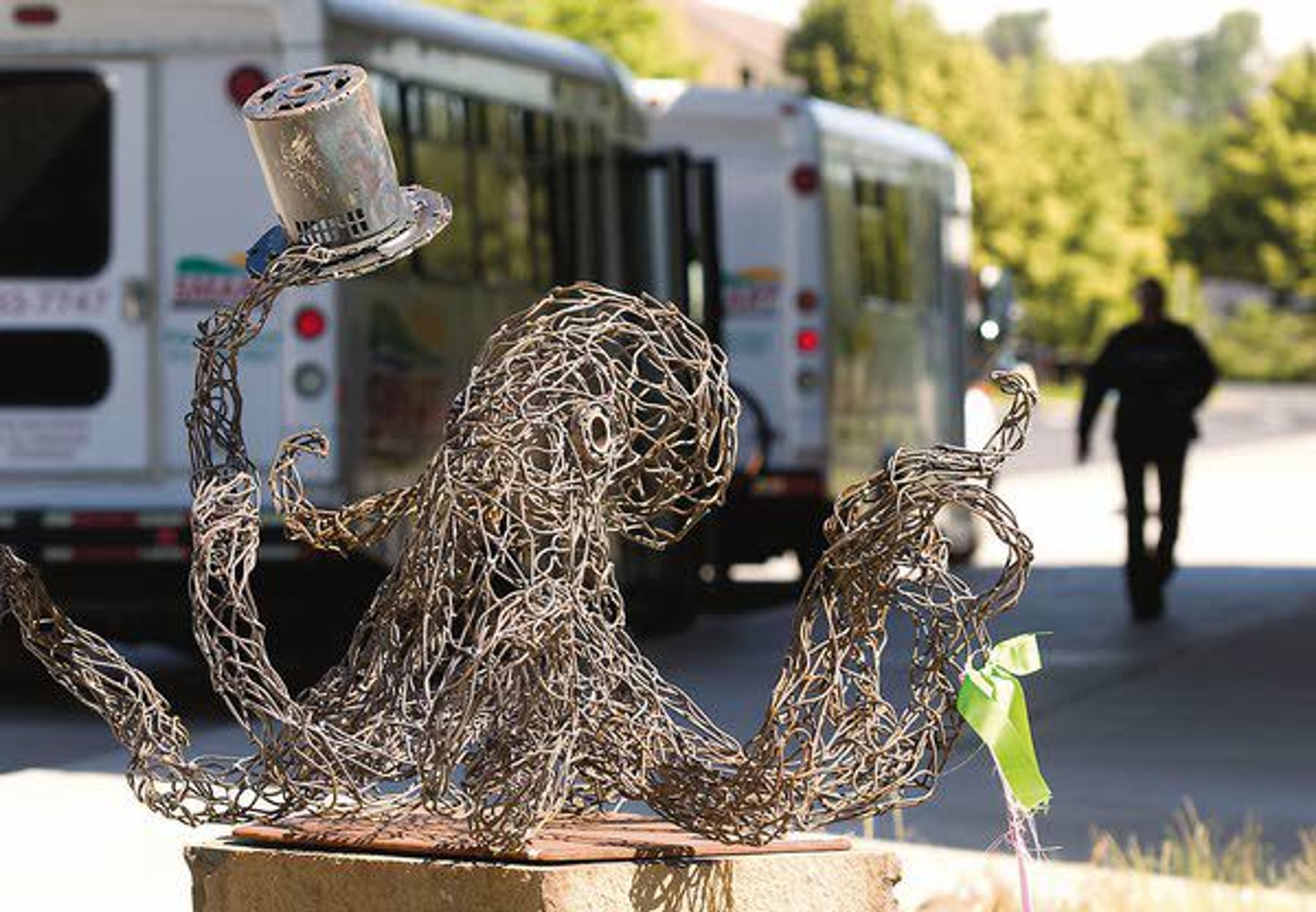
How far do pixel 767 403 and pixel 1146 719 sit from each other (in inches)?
293

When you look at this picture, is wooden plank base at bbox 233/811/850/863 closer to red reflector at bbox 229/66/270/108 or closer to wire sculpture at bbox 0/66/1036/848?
wire sculpture at bbox 0/66/1036/848

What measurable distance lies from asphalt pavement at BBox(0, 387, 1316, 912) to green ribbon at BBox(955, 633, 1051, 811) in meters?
1.43

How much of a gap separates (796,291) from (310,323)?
700 centimetres

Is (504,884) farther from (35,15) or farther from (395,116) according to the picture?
(35,15)

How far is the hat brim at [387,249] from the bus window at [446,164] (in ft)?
28.2

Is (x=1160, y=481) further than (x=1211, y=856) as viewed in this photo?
Yes

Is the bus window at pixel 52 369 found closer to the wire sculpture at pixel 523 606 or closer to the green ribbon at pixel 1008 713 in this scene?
the wire sculpture at pixel 523 606

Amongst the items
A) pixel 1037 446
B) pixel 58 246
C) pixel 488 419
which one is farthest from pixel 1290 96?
pixel 488 419

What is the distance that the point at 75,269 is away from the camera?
46.3ft

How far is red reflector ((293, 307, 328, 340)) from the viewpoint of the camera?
13.7 metres

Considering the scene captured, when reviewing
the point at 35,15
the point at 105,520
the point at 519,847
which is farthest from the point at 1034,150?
the point at 519,847

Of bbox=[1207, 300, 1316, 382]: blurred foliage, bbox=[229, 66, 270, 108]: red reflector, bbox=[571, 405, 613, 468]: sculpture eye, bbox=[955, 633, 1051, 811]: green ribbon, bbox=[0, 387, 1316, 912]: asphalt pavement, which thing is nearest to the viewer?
bbox=[955, 633, 1051, 811]: green ribbon

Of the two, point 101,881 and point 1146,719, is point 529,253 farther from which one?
point 101,881

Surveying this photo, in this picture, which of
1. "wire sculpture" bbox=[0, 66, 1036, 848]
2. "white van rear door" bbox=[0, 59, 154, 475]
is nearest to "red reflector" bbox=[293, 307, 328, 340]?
"white van rear door" bbox=[0, 59, 154, 475]
